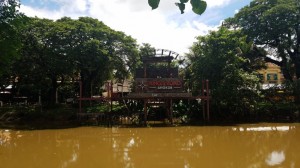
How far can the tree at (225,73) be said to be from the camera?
23.5m

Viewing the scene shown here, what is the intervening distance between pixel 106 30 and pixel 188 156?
769 inches

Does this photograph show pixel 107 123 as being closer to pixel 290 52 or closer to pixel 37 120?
pixel 37 120

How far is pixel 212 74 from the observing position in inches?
966

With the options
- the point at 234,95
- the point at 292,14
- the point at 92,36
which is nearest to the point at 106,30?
the point at 92,36

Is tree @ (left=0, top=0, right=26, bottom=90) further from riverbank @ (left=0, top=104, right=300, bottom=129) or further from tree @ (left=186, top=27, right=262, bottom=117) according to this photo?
tree @ (left=186, top=27, right=262, bottom=117)

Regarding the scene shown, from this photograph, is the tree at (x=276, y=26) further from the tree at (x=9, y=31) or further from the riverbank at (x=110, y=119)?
the tree at (x=9, y=31)

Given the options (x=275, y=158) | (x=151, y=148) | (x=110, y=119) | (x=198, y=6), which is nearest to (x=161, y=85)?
(x=110, y=119)

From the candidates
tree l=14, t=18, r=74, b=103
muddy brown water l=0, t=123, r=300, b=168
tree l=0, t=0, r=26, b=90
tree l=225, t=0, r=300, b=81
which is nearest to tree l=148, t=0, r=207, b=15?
muddy brown water l=0, t=123, r=300, b=168

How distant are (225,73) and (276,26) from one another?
27.2 ft

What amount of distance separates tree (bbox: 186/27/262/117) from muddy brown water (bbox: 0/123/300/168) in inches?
135

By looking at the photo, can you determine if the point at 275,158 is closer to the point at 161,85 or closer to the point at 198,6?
A: the point at 198,6

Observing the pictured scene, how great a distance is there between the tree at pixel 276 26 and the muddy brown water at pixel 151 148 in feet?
36.6

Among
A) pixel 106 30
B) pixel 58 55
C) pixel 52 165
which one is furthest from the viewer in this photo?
pixel 106 30

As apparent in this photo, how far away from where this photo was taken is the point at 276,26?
28.4 meters
